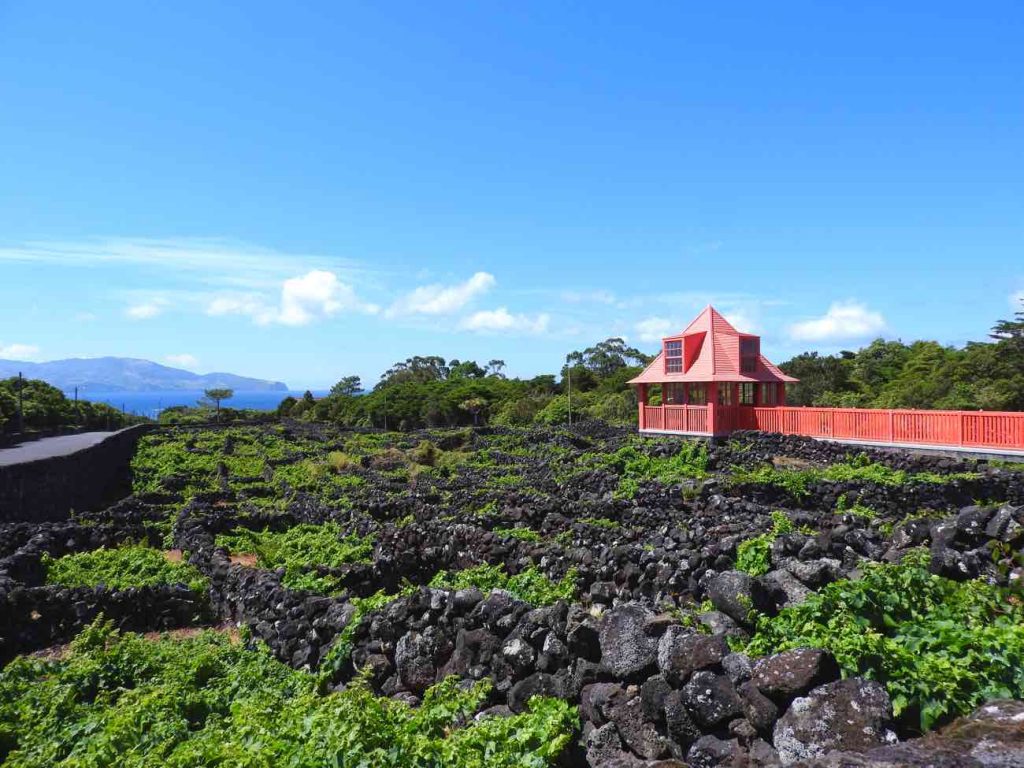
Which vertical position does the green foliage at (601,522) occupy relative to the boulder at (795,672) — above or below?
below

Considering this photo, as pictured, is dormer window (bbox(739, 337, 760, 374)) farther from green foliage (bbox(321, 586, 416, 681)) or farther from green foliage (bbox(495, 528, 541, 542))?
green foliage (bbox(321, 586, 416, 681))

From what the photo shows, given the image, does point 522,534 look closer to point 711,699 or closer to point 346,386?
point 711,699

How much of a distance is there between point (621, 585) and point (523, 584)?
143cm

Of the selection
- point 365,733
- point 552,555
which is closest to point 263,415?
point 552,555

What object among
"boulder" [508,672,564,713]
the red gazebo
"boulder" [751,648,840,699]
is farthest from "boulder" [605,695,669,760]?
→ the red gazebo

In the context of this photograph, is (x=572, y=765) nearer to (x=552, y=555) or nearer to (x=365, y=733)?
(x=365, y=733)

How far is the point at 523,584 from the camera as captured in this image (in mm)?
9578

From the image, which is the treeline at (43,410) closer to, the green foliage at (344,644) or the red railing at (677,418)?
the red railing at (677,418)

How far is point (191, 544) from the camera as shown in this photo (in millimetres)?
15594

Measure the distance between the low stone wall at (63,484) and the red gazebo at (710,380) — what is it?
75.3 feet

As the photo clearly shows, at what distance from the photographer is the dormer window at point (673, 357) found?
29688 millimetres

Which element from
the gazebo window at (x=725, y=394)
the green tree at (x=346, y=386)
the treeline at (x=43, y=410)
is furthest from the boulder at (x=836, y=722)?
the green tree at (x=346, y=386)

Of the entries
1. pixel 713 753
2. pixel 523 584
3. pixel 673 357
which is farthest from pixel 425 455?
pixel 713 753

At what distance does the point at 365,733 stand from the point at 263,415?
7614 cm
